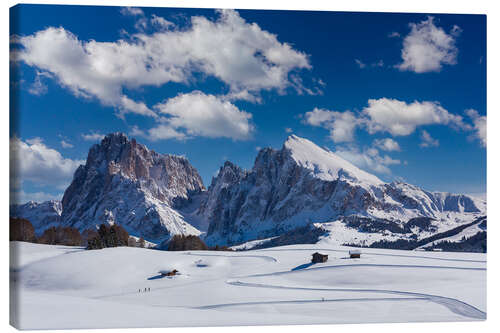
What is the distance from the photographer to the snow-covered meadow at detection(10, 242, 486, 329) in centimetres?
1457

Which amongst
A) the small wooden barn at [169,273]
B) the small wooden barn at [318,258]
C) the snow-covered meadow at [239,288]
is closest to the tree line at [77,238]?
the snow-covered meadow at [239,288]

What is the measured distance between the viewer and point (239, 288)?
2288 centimetres

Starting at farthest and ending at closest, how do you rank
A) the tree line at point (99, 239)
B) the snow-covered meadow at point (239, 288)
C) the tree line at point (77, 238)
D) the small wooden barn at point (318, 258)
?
the tree line at point (99, 239) → the tree line at point (77, 238) → the small wooden barn at point (318, 258) → the snow-covered meadow at point (239, 288)

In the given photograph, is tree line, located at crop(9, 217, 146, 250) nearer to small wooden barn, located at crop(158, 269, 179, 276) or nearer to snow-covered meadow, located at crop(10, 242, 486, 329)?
snow-covered meadow, located at crop(10, 242, 486, 329)

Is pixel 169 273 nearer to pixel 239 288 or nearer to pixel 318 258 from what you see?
pixel 239 288

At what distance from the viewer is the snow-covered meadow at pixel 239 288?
14.6 m

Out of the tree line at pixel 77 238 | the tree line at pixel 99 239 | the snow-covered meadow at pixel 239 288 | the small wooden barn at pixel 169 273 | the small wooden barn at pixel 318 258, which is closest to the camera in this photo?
the snow-covered meadow at pixel 239 288

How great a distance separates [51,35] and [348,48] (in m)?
11.7

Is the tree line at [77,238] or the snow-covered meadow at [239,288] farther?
the tree line at [77,238]

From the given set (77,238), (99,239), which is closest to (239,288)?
(99,239)

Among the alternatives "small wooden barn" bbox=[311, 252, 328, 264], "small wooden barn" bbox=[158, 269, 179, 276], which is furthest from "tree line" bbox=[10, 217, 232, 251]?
"small wooden barn" bbox=[311, 252, 328, 264]

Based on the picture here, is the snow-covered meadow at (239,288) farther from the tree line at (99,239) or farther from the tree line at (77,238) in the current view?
the tree line at (99,239)

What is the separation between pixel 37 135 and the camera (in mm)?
15398
